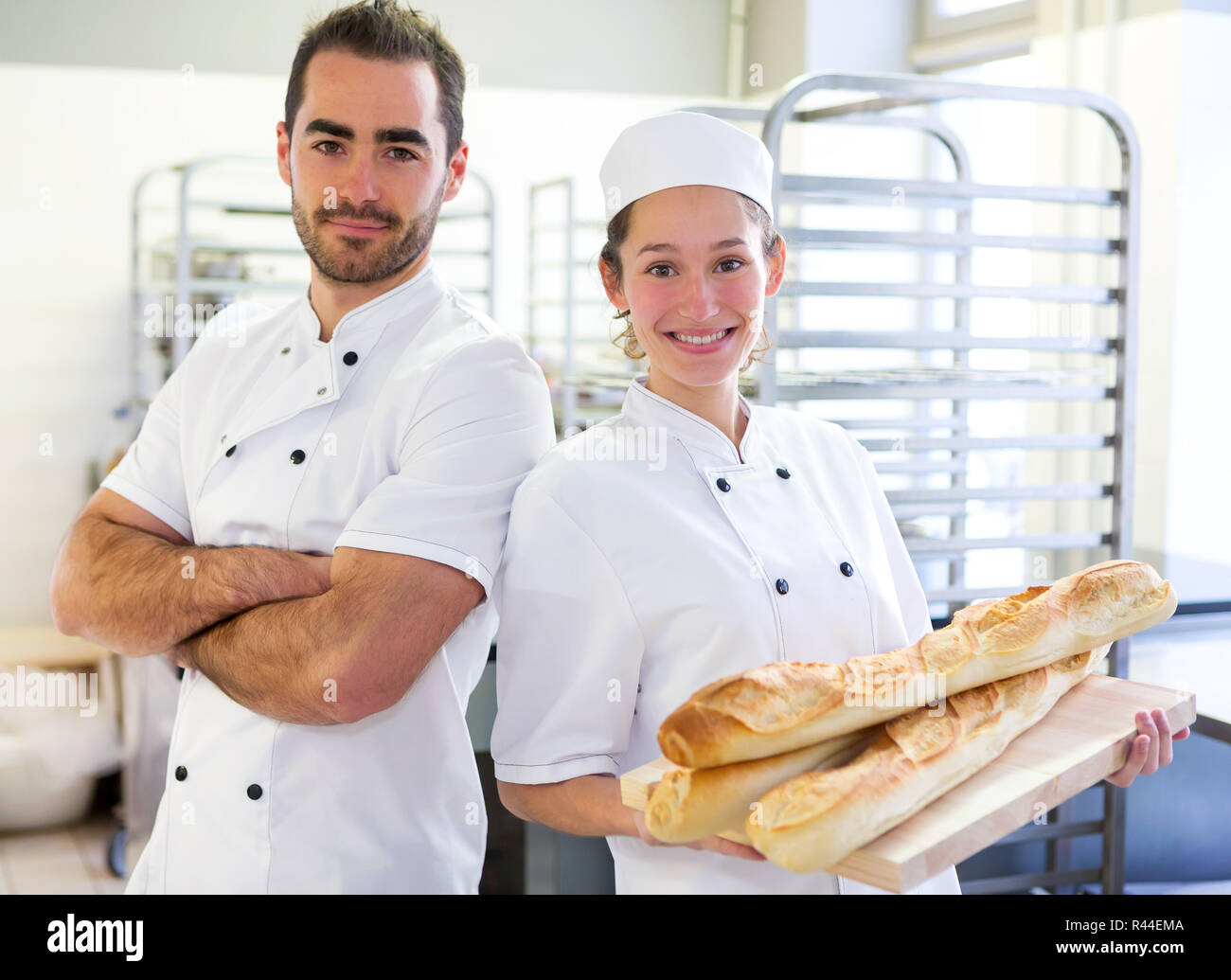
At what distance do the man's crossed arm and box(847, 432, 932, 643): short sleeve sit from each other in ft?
1.68

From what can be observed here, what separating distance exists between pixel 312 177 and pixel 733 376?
1.72ft

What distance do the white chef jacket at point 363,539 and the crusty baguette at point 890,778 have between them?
455 millimetres

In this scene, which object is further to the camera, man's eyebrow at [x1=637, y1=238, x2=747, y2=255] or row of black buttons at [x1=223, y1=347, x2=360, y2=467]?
row of black buttons at [x1=223, y1=347, x2=360, y2=467]

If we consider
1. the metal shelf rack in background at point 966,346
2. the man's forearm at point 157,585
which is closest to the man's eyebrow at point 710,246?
the man's forearm at point 157,585

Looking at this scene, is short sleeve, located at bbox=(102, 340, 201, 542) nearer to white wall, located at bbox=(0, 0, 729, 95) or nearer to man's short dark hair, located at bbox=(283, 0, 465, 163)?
man's short dark hair, located at bbox=(283, 0, 465, 163)

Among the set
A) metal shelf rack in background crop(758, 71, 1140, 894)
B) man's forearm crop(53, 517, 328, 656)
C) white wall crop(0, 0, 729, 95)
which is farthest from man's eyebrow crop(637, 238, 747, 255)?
white wall crop(0, 0, 729, 95)

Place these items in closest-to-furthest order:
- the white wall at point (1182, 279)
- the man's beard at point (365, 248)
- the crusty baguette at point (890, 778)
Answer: the crusty baguette at point (890, 778) → the man's beard at point (365, 248) → the white wall at point (1182, 279)

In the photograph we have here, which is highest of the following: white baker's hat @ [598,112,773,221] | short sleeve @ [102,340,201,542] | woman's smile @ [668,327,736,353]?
white baker's hat @ [598,112,773,221]

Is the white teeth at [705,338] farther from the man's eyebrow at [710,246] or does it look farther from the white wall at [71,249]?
the white wall at [71,249]

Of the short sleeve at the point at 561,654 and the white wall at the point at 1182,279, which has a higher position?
the white wall at the point at 1182,279

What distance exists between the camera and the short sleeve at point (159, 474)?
1.43 metres

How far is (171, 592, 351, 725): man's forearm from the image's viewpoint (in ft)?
3.85

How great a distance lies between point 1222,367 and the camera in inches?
119

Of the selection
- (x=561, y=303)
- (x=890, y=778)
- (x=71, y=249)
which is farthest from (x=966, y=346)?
(x=71, y=249)
